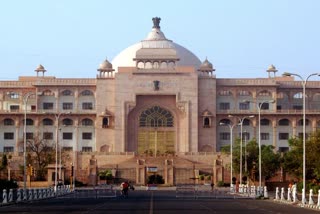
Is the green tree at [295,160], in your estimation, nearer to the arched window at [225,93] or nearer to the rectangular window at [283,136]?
the rectangular window at [283,136]

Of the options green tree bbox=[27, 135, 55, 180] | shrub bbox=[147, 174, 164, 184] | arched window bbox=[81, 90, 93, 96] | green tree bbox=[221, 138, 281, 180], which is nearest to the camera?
green tree bbox=[221, 138, 281, 180]

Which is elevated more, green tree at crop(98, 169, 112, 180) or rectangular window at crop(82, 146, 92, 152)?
rectangular window at crop(82, 146, 92, 152)

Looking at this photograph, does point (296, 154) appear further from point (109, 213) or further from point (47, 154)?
point (109, 213)

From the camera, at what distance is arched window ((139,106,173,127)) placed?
142500 millimetres

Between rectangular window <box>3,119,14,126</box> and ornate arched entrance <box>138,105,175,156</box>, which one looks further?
rectangular window <box>3,119,14,126</box>

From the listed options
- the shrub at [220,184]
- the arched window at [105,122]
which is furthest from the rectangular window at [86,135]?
the shrub at [220,184]

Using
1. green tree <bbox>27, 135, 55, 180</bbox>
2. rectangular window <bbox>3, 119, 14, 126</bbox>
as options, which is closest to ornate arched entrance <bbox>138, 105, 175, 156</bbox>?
green tree <bbox>27, 135, 55, 180</bbox>

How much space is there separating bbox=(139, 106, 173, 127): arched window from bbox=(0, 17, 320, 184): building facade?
151 mm

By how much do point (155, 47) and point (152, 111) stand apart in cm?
1613

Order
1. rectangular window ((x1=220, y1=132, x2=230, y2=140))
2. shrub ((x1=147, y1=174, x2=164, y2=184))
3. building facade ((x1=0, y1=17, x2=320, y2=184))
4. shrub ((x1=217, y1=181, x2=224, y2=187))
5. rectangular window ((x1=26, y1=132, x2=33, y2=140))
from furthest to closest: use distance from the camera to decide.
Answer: rectangular window ((x1=220, y1=132, x2=230, y2=140)) → rectangular window ((x1=26, y1=132, x2=33, y2=140)) → building facade ((x1=0, y1=17, x2=320, y2=184)) → shrub ((x1=147, y1=174, x2=164, y2=184)) → shrub ((x1=217, y1=181, x2=224, y2=187))

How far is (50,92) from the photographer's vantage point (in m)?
149

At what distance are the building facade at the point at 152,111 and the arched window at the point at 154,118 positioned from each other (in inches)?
6.0

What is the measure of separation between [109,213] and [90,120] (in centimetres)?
10189

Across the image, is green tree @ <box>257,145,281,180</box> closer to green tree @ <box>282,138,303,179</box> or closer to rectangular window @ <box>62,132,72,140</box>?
green tree @ <box>282,138,303,179</box>
